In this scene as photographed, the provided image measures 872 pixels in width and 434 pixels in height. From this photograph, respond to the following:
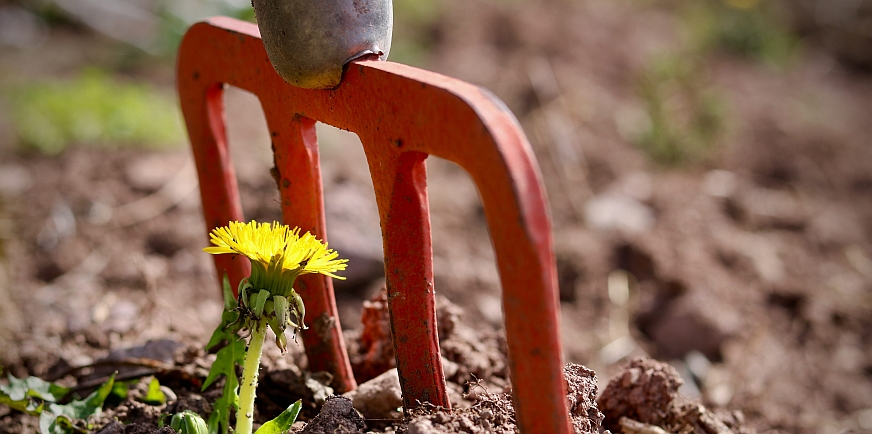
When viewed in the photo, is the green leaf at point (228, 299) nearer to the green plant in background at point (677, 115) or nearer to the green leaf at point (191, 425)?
the green leaf at point (191, 425)

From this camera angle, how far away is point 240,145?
412 cm

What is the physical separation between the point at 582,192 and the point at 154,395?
279 cm

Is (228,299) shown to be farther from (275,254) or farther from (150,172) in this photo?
(150,172)

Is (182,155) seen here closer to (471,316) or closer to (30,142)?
(30,142)

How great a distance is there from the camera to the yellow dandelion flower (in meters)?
1.22

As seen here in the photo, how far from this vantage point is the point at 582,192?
3986mm

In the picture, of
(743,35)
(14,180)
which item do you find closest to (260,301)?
(14,180)

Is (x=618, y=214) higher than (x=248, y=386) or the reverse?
the reverse

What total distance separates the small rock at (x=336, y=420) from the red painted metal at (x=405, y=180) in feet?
0.33

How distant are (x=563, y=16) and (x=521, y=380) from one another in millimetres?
5480

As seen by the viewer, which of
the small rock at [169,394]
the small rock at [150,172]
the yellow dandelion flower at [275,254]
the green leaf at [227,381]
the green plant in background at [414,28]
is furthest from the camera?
the green plant in background at [414,28]

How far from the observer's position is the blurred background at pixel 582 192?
2.79m

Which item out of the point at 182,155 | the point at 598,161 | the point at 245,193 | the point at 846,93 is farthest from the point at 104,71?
the point at 846,93

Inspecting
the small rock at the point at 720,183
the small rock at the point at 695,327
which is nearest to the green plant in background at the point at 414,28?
the small rock at the point at 720,183
